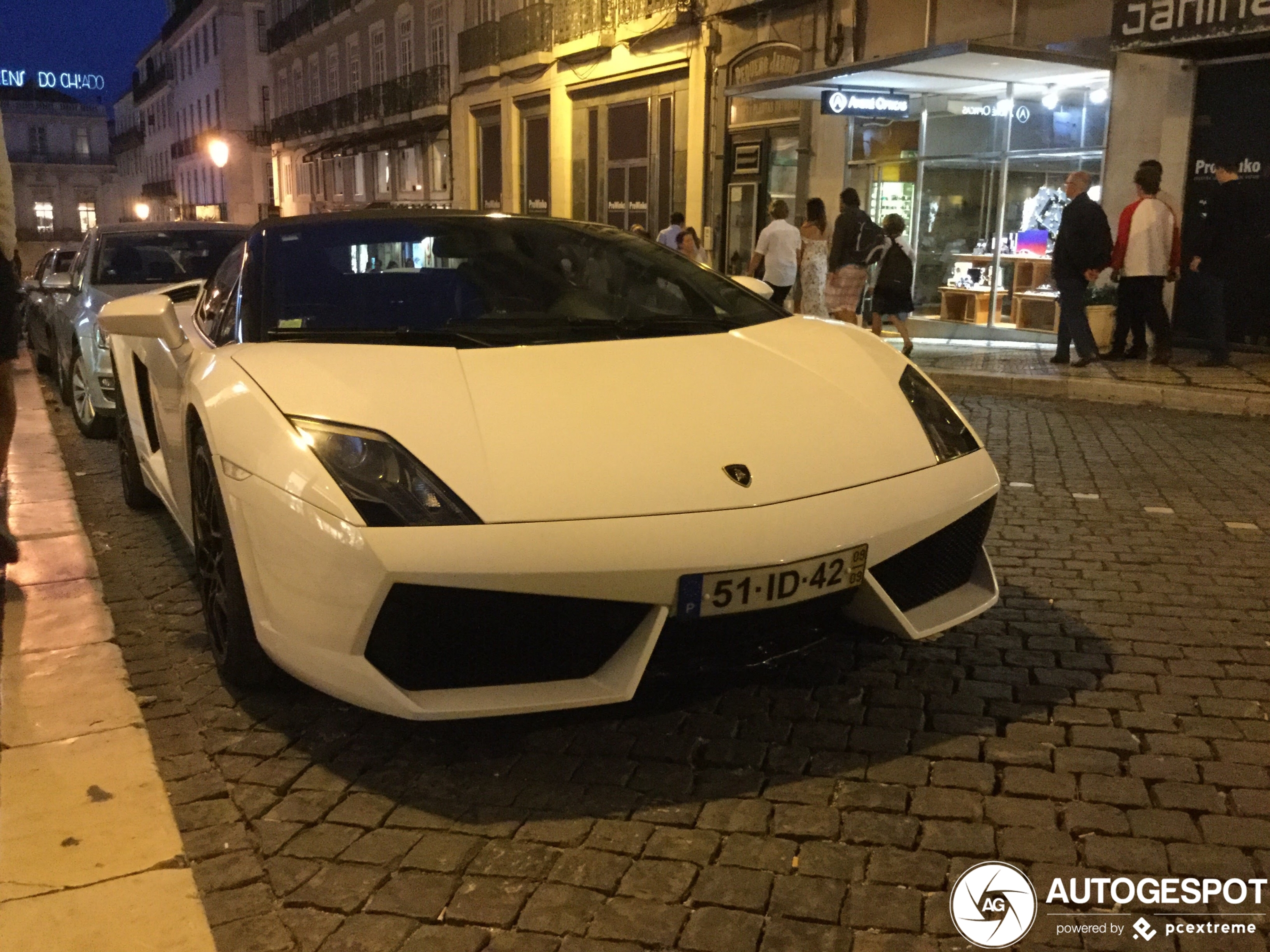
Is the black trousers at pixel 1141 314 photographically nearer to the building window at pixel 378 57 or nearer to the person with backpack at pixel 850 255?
the person with backpack at pixel 850 255

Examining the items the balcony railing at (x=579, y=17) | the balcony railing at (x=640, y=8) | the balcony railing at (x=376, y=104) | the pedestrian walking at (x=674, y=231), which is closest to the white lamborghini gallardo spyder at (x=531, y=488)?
the pedestrian walking at (x=674, y=231)

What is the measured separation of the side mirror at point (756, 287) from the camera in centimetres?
432

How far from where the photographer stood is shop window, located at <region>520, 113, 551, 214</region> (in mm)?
25219

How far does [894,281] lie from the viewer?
11.8 m

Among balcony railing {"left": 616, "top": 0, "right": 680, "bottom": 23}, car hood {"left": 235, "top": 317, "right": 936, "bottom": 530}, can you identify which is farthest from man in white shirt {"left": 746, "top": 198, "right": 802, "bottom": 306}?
car hood {"left": 235, "top": 317, "right": 936, "bottom": 530}

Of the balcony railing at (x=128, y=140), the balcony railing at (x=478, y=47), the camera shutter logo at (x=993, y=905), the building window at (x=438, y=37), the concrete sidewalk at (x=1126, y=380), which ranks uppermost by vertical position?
the balcony railing at (x=128, y=140)

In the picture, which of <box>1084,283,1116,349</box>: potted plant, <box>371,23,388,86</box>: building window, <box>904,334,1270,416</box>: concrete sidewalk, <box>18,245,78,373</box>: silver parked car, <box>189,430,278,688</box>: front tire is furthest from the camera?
<box>371,23,388,86</box>: building window

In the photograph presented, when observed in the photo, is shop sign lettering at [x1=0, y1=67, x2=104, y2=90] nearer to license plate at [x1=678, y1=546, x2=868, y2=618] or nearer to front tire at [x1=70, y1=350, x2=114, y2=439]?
front tire at [x1=70, y1=350, x2=114, y2=439]

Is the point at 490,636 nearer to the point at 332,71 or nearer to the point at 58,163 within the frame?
the point at 332,71

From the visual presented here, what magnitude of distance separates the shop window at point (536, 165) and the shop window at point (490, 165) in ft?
2.40

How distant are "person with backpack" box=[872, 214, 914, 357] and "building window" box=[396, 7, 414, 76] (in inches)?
895

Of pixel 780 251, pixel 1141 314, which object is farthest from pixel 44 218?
pixel 1141 314

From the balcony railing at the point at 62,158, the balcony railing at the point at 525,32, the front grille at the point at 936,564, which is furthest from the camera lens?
the balcony railing at the point at 62,158

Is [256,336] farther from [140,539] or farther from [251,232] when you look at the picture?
[140,539]
